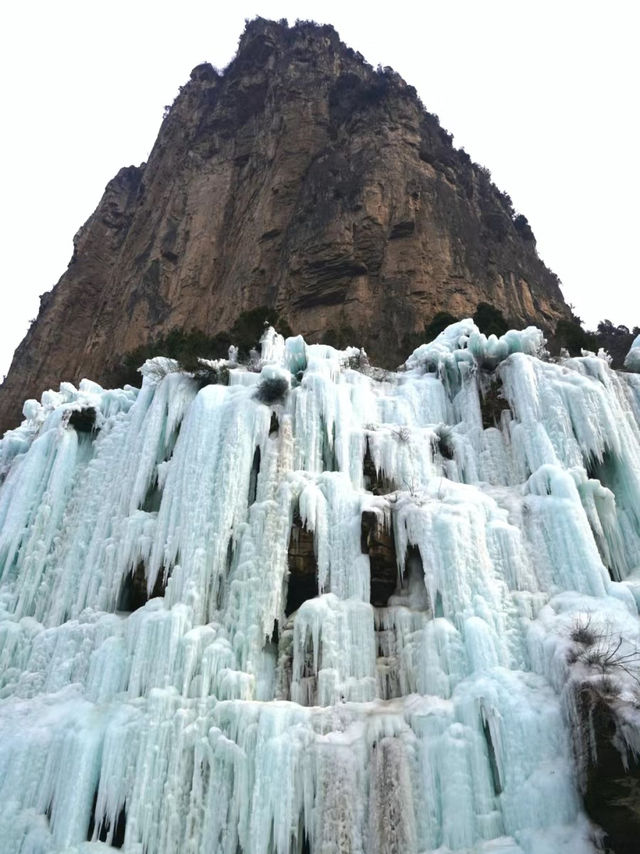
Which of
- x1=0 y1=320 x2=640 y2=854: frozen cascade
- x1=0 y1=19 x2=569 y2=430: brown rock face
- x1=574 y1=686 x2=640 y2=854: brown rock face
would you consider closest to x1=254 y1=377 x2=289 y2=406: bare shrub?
x1=0 y1=320 x2=640 y2=854: frozen cascade

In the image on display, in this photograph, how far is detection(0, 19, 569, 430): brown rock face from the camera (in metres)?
22.5

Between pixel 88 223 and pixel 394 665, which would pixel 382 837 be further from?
pixel 88 223

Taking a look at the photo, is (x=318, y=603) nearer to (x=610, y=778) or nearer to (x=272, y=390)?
(x=610, y=778)

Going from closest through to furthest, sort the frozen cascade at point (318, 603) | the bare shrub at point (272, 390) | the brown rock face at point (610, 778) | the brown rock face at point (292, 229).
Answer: the brown rock face at point (610, 778) < the frozen cascade at point (318, 603) < the bare shrub at point (272, 390) < the brown rock face at point (292, 229)

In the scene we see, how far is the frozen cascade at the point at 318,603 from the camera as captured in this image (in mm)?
7125

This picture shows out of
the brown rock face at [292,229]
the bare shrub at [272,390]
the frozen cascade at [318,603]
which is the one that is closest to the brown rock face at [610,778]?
the frozen cascade at [318,603]

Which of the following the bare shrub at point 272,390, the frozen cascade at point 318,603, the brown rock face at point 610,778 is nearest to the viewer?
the brown rock face at point 610,778

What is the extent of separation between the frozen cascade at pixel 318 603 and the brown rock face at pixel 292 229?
846 centimetres

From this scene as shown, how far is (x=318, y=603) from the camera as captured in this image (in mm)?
9094

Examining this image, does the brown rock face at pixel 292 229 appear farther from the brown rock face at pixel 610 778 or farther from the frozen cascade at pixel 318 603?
the brown rock face at pixel 610 778

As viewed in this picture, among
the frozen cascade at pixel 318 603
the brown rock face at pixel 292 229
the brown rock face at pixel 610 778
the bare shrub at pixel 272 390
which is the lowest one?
the brown rock face at pixel 610 778

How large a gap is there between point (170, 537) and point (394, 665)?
379cm

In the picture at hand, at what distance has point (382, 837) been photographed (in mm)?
6781

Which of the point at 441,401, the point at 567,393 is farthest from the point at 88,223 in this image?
the point at 567,393
